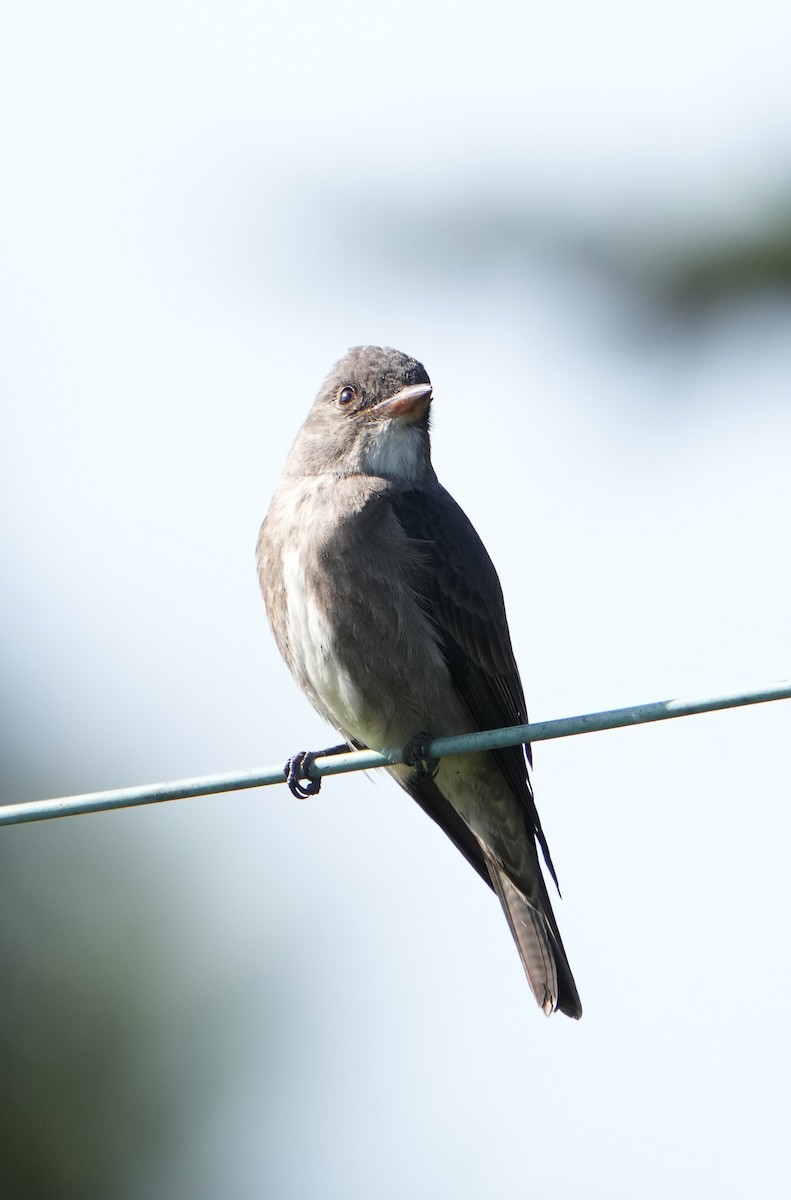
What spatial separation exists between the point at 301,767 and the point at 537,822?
1149 mm

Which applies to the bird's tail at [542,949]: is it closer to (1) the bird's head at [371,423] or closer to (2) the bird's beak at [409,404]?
(1) the bird's head at [371,423]

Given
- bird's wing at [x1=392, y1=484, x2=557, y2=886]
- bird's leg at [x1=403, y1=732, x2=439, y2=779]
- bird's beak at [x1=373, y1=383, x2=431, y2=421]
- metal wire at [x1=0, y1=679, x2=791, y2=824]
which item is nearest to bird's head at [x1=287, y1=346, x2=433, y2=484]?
bird's beak at [x1=373, y1=383, x2=431, y2=421]

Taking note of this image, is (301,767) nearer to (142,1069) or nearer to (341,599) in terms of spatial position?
(341,599)

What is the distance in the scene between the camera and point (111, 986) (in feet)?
41.8

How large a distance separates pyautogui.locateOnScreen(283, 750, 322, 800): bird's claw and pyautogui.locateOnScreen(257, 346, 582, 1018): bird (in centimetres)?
3

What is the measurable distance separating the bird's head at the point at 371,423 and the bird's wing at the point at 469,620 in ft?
0.79

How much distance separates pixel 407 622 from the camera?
689 cm

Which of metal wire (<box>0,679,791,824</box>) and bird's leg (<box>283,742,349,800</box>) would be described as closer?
metal wire (<box>0,679,791,824</box>)

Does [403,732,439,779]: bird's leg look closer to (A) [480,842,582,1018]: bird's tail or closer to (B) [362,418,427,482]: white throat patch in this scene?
(A) [480,842,582,1018]: bird's tail

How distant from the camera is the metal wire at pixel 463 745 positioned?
4.37 meters

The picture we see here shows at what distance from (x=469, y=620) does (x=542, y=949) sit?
147 cm

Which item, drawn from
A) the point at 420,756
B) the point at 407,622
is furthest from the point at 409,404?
the point at 420,756

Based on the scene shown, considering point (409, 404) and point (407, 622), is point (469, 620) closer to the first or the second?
point (407, 622)

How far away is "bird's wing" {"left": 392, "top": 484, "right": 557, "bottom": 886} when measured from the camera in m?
7.07
